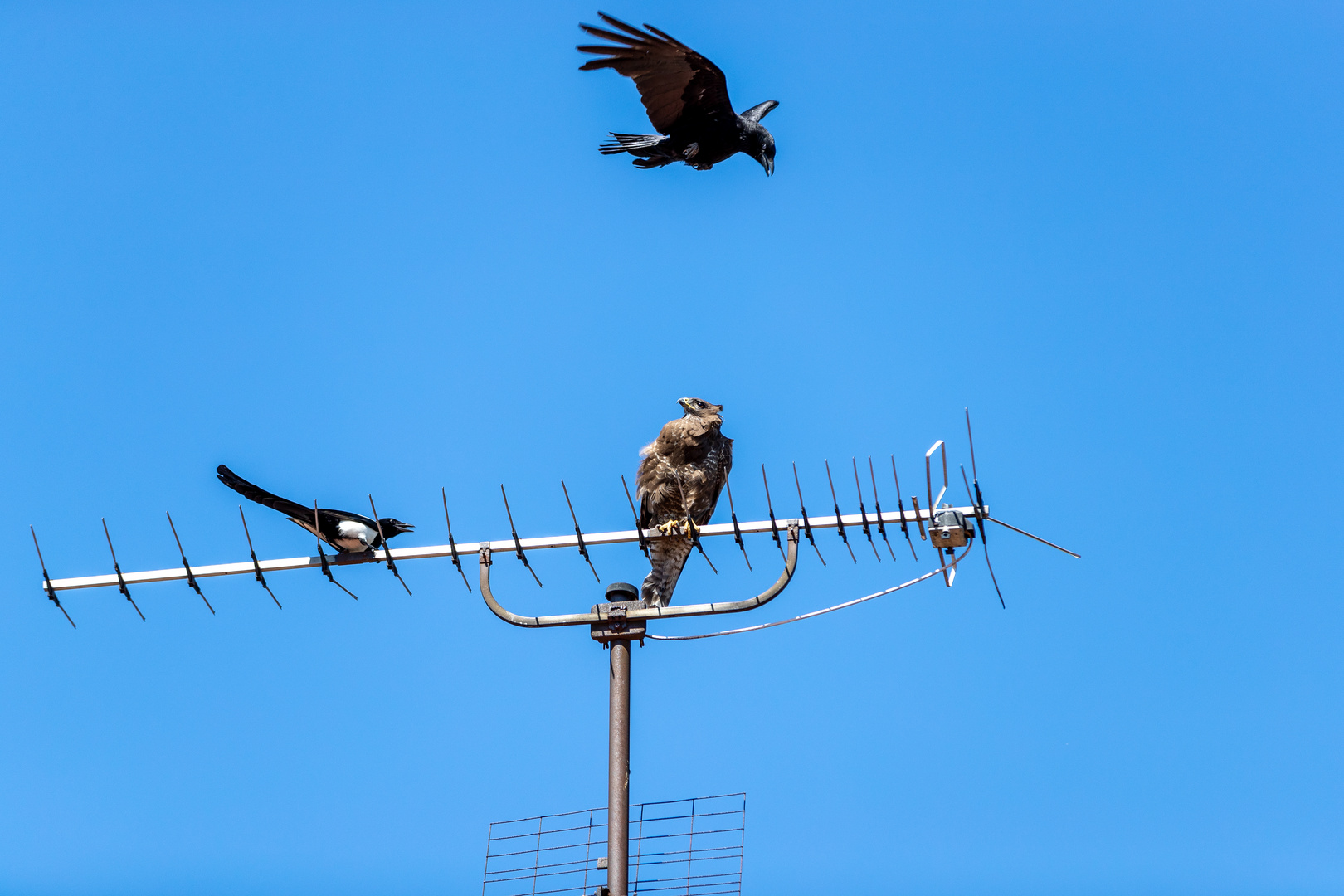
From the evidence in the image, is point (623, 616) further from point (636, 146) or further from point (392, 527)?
point (636, 146)

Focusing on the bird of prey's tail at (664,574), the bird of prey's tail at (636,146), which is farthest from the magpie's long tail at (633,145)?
the bird of prey's tail at (664,574)

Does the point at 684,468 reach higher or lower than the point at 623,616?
higher

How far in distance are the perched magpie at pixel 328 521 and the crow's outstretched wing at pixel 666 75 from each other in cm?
423

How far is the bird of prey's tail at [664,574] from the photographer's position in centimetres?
870

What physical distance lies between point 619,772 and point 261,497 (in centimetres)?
324

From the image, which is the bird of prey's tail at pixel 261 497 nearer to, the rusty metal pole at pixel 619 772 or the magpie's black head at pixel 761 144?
the rusty metal pole at pixel 619 772

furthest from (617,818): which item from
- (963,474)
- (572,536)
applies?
(963,474)

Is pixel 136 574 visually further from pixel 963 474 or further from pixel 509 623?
pixel 963 474

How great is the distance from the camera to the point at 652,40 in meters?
9.85

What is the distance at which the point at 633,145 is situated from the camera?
35.4 feet

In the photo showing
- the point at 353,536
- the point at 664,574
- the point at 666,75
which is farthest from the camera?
the point at 666,75

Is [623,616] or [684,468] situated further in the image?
[684,468]

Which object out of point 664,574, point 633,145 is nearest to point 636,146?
point 633,145

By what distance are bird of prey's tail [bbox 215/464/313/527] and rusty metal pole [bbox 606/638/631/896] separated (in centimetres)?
254
